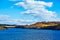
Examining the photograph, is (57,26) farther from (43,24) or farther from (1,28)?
(1,28)

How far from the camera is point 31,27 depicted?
179 metres

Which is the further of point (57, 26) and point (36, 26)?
point (36, 26)

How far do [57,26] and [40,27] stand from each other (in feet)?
78.8

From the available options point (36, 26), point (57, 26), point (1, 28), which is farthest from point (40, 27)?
point (1, 28)

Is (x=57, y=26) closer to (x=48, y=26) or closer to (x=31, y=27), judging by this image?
(x=48, y=26)

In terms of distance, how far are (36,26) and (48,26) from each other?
36.5ft

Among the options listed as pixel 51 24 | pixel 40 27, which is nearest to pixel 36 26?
pixel 40 27

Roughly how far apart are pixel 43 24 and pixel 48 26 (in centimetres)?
581

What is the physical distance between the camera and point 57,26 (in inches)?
6275

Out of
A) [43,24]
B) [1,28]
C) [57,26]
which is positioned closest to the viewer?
[1,28]

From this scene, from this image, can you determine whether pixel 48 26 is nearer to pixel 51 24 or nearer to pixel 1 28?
pixel 51 24

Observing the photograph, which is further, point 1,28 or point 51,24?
point 51,24

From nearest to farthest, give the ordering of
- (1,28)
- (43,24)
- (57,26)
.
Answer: (1,28)
(57,26)
(43,24)

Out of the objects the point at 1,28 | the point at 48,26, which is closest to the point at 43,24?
the point at 48,26
